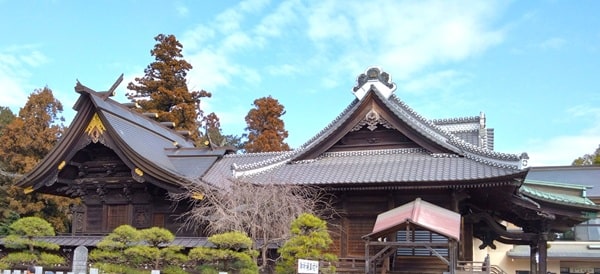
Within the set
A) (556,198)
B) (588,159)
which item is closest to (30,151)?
(556,198)

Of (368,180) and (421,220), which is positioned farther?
(368,180)

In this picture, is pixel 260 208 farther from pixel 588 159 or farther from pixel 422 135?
pixel 588 159

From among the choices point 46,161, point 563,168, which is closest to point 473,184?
point 46,161

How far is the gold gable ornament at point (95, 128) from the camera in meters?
17.7

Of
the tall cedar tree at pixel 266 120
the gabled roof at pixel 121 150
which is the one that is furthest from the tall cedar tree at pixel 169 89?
the gabled roof at pixel 121 150

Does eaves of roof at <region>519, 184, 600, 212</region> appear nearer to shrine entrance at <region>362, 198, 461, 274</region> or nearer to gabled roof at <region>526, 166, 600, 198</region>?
shrine entrance at <region>362, 198, 461, 274</region>

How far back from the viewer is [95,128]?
699 inches

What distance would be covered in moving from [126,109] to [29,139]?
31.7ft

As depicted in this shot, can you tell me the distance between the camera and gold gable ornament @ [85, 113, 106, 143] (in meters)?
17.7

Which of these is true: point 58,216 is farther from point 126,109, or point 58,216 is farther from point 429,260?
point 429,260

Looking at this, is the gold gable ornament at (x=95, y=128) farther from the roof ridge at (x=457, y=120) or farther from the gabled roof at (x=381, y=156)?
the roof ridge at (x=457, y=120)

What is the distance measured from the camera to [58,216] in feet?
92.2

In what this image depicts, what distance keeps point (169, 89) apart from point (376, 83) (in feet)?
68.3

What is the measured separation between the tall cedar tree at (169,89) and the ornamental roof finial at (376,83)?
18.2 m
